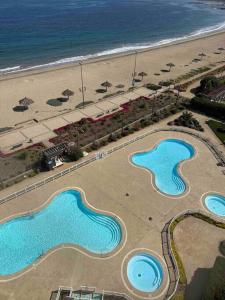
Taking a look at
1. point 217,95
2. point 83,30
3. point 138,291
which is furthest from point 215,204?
point 83,30

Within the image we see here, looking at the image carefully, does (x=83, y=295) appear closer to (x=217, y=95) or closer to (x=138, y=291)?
(x=138, y=291)

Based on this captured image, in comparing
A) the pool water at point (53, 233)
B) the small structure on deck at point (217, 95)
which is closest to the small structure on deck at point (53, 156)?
the pool water at point (53, 233)

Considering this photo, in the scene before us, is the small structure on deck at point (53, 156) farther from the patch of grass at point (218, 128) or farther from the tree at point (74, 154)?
the patch of grass at point (218, 128)

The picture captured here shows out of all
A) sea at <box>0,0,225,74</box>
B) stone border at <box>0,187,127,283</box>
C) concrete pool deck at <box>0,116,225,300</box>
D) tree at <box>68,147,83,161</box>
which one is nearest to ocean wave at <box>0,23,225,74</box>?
sea at <box>0,0,225,74</box>

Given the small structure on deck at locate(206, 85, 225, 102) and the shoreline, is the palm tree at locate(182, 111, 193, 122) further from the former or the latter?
the shoreline

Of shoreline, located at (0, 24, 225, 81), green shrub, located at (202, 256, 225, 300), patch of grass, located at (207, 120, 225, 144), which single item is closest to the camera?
green shrub, located at (202, 256, 225, 300)

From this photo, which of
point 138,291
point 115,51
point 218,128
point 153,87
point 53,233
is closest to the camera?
point 138,291
